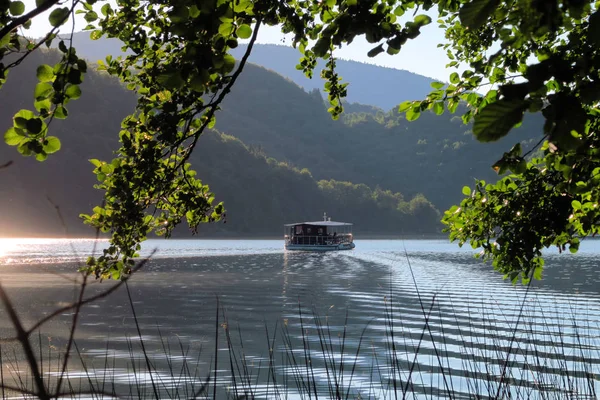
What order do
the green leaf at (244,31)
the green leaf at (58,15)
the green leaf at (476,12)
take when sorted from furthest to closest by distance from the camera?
the green leaf at (244,31)
the green leaf at (58,15)
the green leaf at (476,12)

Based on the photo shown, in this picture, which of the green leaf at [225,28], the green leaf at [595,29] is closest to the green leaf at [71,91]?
the green leaf at [225,28]

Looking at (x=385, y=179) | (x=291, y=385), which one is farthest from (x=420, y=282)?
(x=385, y=179)

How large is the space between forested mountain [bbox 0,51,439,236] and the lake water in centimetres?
5958

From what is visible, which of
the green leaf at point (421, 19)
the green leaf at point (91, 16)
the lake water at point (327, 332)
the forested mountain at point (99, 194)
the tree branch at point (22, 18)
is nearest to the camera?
the tree branch at point (22, 18)

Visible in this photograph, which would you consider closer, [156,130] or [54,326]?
[156,130]

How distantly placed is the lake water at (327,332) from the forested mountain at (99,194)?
59577 millimetres

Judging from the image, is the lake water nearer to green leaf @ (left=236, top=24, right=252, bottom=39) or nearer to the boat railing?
green leaf @ (left=236, top=24, right=252, bottom=39)

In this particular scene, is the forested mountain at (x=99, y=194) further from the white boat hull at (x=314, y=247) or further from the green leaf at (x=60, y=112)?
the green leaf at (x=60, y=112)

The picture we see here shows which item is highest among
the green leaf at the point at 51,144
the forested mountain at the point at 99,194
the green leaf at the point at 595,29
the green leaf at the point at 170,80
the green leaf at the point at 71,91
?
the forested mountain at the point at 99,194

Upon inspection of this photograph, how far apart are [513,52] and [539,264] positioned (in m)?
2.31

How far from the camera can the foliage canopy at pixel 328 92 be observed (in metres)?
1.47

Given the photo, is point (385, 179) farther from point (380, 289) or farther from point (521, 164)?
point (521, 164)

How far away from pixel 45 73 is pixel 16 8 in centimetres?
26

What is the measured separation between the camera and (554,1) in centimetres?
130
